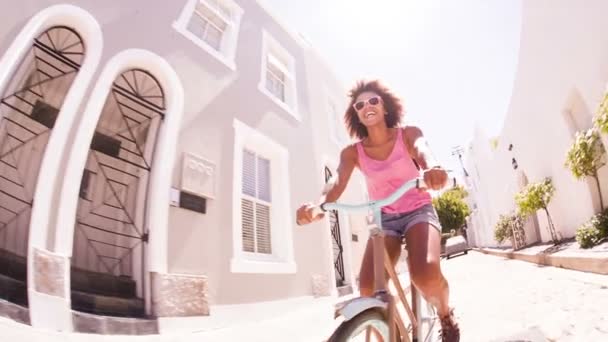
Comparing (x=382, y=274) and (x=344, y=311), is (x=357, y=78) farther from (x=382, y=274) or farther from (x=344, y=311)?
(x=344, y=311)

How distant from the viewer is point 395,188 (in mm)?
1945

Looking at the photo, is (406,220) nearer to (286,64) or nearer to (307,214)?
(307,214)

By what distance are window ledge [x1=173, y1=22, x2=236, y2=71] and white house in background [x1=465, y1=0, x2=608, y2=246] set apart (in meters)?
7.31

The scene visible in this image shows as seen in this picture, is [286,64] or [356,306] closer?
[356,306]

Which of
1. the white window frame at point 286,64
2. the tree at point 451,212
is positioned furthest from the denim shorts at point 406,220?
the tree at point 451,212

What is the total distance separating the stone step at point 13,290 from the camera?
8.14ft

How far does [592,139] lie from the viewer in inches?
246

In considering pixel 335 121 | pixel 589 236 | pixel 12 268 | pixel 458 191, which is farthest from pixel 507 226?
pixel 12 268

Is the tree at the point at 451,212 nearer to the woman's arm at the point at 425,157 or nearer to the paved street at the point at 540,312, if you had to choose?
the paved street at the point at 540,312

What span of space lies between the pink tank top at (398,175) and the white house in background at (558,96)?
23.5ft

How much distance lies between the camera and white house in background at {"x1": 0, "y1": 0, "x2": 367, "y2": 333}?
2912 millimetres

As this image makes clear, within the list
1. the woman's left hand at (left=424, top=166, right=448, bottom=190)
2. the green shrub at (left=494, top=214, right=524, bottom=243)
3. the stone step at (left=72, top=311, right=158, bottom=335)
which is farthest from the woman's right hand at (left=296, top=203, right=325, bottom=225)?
the green shrub at (left=494, top=214, right=524, bottom=243)

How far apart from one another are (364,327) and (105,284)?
3.50 metres

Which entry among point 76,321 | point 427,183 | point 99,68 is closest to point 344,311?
point 427,183
